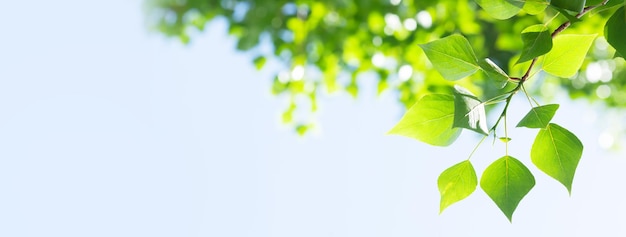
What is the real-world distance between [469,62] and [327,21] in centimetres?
139

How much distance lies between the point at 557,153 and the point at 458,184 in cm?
4

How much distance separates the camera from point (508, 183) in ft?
0.88

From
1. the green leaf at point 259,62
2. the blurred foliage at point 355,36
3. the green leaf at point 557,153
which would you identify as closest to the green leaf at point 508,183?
the green leaf at point 557,153

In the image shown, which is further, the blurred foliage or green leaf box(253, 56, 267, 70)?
green leaf box(253, 56, 267, 70)

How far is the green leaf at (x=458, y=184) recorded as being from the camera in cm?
28

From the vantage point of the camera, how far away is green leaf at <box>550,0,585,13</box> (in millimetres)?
227

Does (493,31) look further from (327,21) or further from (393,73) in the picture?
(327,21)

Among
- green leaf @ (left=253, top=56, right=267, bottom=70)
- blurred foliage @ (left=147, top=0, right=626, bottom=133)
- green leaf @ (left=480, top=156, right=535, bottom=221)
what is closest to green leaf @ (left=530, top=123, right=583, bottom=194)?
green leaf @ (left=480, top=156, right=535, bottom=221)

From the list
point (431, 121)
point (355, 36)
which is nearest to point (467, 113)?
point (431, 121)

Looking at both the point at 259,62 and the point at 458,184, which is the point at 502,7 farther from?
the point at 259,62

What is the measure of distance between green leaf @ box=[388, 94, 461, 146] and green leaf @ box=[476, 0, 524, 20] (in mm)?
39

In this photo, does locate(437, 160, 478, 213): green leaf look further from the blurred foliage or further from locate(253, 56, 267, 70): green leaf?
locate(253, 56, 267, 70): green leaf

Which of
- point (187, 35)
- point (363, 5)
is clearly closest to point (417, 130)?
point (363, 5)

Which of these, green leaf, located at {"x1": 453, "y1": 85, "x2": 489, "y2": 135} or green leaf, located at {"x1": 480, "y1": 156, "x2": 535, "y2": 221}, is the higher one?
green leaf, located at {"x1": 453, "y1": 85, "x2": 489, "y2": 135}
